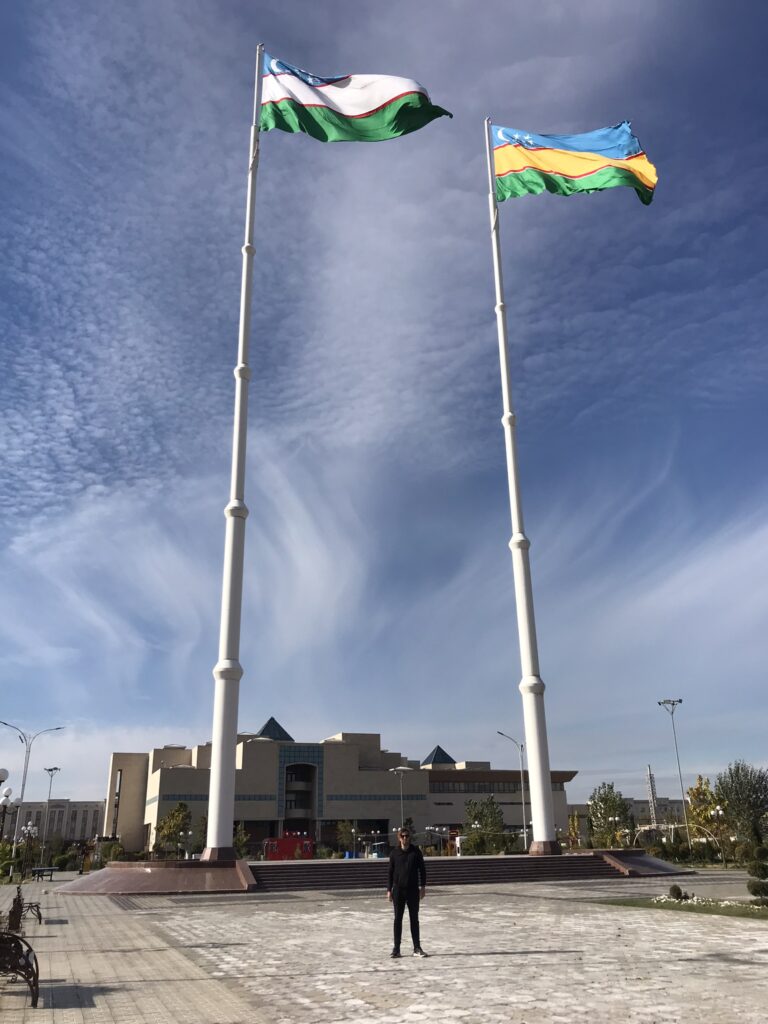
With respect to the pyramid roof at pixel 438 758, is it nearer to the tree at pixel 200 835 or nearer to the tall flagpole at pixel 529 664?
Result: the tree at pixel 200 835

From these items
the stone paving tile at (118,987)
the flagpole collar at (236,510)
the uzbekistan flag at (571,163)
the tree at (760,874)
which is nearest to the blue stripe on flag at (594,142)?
the uzbekistan flag at (571,163)

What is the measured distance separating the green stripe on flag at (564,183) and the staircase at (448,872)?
26.3 m

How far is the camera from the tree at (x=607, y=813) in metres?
65.4

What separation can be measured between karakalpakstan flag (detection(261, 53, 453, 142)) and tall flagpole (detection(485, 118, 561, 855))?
372 inches

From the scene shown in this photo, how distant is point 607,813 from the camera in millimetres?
66625

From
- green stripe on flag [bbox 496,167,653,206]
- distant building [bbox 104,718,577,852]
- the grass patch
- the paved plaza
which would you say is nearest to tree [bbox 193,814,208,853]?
distant building [bbox 104,718,577,852]

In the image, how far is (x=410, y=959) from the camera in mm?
11570

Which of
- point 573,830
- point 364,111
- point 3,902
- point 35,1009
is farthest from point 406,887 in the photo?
point 573,830

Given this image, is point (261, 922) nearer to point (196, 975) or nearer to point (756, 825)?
point (196, 975)

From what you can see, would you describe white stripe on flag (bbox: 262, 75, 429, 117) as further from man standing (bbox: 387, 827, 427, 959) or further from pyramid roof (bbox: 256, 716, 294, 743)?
pyramid roof (bbox: 256, 716, 294, 743)

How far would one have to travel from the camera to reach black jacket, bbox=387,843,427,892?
11523 mm

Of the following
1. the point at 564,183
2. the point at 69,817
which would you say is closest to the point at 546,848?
the point at 564,183

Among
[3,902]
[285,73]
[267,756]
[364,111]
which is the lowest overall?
[3,902]

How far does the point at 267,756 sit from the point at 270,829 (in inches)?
Answer: 300
